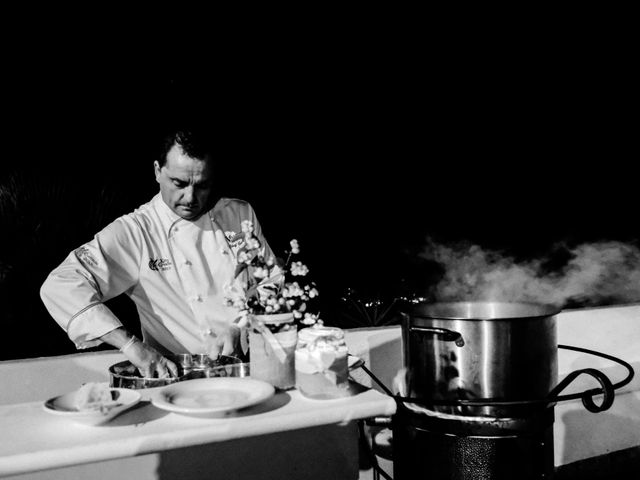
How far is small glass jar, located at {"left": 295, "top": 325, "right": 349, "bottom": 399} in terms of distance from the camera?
151cm

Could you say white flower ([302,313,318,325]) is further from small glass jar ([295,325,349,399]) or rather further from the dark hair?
the dark hair

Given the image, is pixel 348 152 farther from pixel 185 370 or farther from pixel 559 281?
pixel 185 370

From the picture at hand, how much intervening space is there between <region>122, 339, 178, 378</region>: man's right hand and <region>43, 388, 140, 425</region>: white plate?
0.26 m

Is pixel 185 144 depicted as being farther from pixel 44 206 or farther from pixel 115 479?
pixel 44 206

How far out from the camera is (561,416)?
10.8 feet

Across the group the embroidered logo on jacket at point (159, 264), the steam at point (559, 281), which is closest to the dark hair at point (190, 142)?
the embroidered logo on jacket at point (159, 264)

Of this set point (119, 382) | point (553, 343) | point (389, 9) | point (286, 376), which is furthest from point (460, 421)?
point (389, 9)

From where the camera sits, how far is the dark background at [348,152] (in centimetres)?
395

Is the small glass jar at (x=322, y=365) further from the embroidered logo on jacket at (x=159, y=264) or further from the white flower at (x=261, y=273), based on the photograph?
the embroidered logo on jacket at (x=159, y=264)

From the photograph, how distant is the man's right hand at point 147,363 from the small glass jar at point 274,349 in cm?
31

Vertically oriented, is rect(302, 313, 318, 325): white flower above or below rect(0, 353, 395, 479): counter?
above

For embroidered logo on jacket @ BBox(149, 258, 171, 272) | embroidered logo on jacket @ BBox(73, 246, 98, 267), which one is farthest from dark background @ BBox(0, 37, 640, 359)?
embroidered logo on jacket @ BBox(73, 246, 98, 267)

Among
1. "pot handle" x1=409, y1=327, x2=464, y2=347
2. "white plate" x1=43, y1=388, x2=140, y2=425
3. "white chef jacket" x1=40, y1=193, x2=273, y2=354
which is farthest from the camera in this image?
"white chef jacket" x1=40, y1=193, x2=273, y2=354

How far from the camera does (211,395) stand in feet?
5.07
